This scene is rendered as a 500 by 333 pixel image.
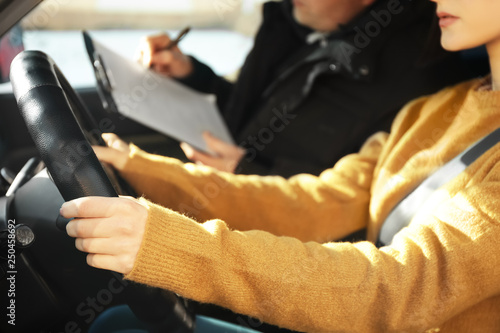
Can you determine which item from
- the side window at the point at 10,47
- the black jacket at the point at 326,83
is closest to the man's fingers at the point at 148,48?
the black jacket at the point at 326,83

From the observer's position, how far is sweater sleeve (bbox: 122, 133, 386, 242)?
3.62 feet

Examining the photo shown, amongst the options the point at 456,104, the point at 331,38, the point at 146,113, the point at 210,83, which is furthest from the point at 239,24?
the point at 456,104

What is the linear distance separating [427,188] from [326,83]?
604 millimetres

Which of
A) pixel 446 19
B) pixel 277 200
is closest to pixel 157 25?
pixel 277 200

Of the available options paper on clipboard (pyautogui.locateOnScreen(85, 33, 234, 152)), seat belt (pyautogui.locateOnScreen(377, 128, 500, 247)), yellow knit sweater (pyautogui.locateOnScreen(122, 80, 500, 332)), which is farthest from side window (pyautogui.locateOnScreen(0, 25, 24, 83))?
seat belt (pyautogui.locateOnScreen(377, 128, 500, 247))

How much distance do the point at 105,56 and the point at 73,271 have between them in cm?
65

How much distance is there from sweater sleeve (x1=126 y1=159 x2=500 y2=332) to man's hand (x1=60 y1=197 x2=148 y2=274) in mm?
53

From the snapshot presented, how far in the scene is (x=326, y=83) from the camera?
4.83 ft

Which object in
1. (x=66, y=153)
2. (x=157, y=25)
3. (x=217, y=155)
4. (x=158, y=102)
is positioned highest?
(x=66, y=153)

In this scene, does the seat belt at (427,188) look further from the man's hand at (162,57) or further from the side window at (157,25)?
the side window at (157,25)

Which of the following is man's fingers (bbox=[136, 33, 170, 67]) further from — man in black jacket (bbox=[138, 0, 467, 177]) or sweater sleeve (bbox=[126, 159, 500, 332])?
sweater sleeve (bbox=[126, 159, 500, 332])

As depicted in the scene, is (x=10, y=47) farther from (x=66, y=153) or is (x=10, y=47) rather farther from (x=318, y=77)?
(x=66, y=153)

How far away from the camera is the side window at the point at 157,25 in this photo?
8.53ft

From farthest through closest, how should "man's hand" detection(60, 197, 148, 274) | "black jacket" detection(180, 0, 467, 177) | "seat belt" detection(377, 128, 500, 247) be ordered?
"black jacket" detection(180, 0, 467, 177), "seat belt" detection(377, 128, 500, 247), "man's hand" detection(60, 197, 148, 274)
